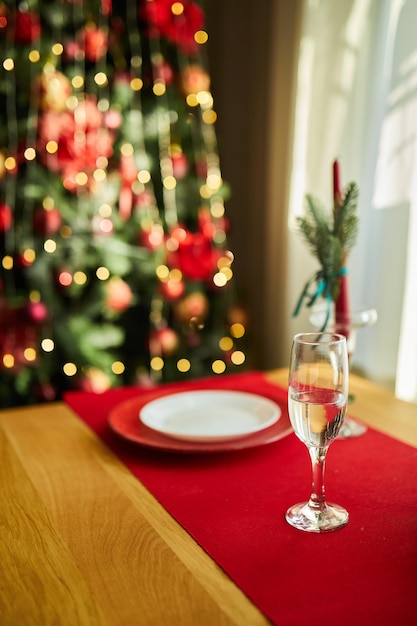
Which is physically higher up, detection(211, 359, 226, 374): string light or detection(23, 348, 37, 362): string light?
detection(23, 348, 37, 362): string light

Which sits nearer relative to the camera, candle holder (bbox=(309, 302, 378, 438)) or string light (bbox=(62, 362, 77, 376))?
candle holder (bbox=(309, 302, 378, 438))

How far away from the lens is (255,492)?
868mm

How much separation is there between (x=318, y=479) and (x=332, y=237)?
1.43ft

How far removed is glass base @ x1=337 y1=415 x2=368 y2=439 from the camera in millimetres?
1065

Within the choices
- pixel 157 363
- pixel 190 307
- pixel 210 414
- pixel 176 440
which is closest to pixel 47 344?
pixel 157 363

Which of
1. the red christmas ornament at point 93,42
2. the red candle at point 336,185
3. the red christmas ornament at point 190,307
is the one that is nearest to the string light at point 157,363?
the red christmas ornament at point 190,307

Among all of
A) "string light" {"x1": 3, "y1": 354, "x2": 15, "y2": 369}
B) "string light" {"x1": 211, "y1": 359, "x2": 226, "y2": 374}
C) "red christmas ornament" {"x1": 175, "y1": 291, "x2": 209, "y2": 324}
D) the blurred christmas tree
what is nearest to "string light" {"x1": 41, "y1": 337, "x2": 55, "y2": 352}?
the blurred christmas tree

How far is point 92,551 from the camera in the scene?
738mm

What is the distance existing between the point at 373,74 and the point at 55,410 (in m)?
1.44

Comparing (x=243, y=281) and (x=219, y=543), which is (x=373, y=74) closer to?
(x=243, y=281)

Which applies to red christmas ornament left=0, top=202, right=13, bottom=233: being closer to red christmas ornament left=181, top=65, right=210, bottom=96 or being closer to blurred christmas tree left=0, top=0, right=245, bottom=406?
blurred christmas tree left=0, top=0, right=245, bottom=406

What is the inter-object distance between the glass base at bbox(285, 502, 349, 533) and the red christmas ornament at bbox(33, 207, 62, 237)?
1.54m

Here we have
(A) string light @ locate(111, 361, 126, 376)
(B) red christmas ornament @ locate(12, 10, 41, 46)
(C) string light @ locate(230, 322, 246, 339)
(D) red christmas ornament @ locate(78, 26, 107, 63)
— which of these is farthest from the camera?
(C) string light @ locate(230, 322, 246, 339)

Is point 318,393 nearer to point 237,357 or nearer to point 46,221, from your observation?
point 46,221
